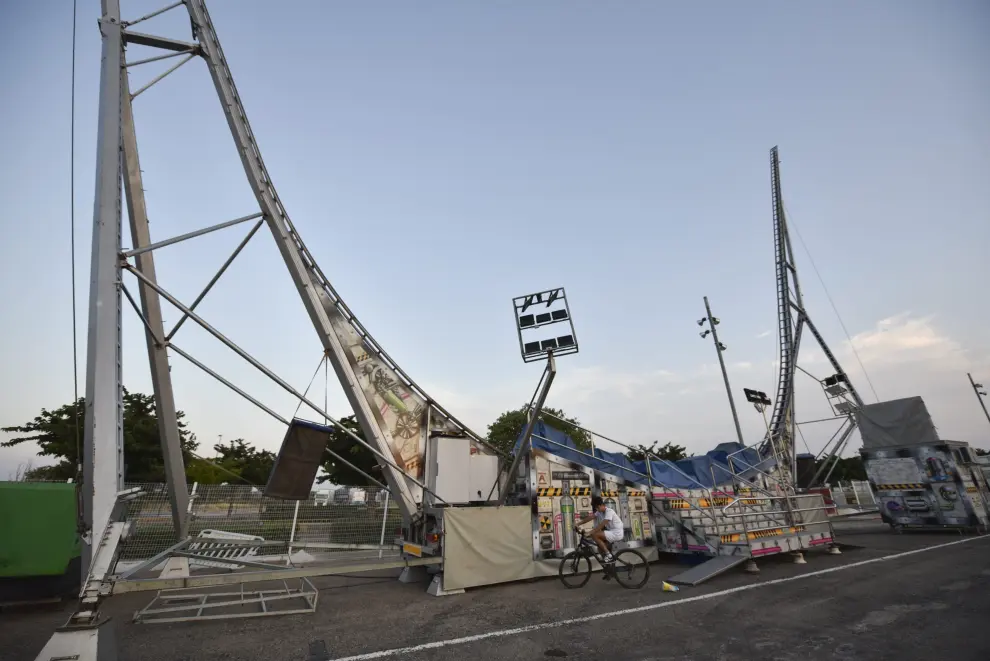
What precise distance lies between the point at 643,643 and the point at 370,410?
6.20m

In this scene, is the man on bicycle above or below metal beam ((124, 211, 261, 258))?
below

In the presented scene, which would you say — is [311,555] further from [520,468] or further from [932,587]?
[932,587]

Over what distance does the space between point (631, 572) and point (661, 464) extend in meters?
4.47

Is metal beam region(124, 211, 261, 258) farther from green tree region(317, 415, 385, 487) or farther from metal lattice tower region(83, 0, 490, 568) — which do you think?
green tree region(317, 415, 385, 487)

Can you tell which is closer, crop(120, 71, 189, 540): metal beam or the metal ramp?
crop(120, 71, 189, 540): metal beam

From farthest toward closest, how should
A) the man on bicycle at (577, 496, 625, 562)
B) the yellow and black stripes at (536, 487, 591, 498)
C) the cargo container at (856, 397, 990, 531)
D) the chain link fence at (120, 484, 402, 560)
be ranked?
the cargo container at (856, 397, 990, 531), the chain link fence at (120, 484, 402, 560), the yellow and black stripes at (536, 487, 591, 498), the man on bicycle at (577, 496, 625, 562)

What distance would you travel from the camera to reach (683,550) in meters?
10.9

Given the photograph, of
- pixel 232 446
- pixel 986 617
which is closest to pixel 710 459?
pixel 986 617

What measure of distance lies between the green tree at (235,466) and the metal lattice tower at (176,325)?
589 inches

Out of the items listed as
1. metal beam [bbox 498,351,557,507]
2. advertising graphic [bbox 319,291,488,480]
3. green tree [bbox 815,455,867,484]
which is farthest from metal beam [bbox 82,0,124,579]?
green tree [bbox 815,455,867,484]

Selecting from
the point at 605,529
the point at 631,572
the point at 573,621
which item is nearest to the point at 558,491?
the point at 605,529

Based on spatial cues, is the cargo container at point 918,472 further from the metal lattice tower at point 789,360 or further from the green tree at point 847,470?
the green tree at point 847,470

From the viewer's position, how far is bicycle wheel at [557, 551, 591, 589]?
352 inches

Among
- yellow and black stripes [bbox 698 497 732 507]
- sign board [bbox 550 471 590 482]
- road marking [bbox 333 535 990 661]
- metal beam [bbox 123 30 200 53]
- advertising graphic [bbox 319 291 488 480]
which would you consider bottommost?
road marking [bbox 333 535 990 661]
